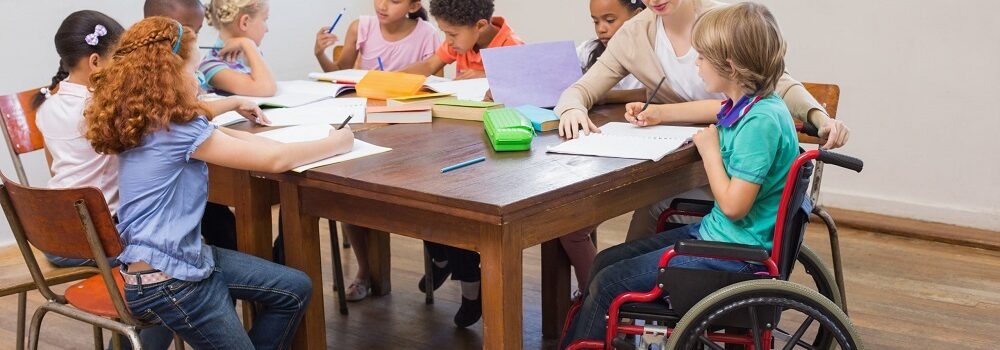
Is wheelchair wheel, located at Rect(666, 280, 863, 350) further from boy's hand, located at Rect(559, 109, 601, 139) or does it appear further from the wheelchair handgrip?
boy's hand, located at Rect(559, 109, 601, 139)

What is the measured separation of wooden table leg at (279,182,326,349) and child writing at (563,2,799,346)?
1.81ft

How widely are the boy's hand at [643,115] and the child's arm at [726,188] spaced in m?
0.32

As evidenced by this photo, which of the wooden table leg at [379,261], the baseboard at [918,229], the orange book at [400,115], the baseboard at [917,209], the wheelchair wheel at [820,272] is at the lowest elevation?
the baseboard at [918,229]

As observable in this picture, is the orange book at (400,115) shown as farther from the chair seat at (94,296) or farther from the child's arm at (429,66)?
the child's arm at (429,66)

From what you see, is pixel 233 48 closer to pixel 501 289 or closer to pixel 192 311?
pixel 192 311

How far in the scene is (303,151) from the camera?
201cm

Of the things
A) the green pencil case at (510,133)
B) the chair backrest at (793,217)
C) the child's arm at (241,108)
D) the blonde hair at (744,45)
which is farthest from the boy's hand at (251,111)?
the chair backrest at (793,217)

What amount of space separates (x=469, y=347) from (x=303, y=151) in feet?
3.52

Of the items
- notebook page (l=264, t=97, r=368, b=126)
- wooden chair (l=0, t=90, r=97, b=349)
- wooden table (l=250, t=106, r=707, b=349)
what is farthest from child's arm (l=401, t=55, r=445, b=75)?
wooden chair (l=0, t=90, r=97, b=349)

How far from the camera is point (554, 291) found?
9.55 ft

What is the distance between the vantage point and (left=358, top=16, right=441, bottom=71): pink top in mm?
3594

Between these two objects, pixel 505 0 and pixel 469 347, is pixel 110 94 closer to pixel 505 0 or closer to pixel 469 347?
pixel 469 347

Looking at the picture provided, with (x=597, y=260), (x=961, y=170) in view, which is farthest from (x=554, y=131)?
(x=961, y=170)

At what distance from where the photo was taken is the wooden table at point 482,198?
1799mm
